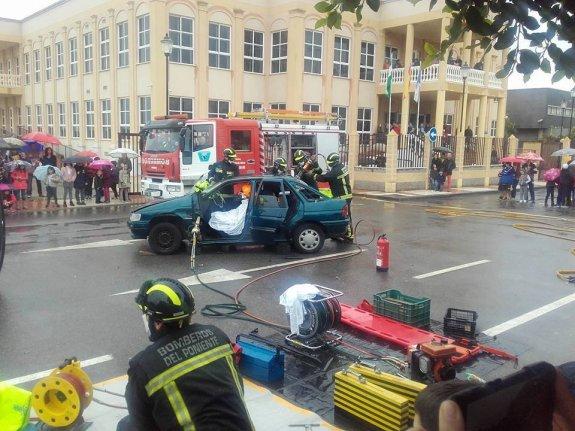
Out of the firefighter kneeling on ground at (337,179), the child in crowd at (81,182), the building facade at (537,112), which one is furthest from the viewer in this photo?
the building facade at (537,112)

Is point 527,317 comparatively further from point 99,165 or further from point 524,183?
point 524,183

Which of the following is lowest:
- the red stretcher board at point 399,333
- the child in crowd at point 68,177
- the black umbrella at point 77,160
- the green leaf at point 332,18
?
the red stretcher board at point 399,333

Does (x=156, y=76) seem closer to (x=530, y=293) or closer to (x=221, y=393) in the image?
(x=530, y=293)

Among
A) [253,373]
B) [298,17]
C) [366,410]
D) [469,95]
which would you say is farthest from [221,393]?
[469,95]

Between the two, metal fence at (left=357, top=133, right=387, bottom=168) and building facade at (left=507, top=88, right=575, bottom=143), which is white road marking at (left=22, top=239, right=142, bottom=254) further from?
building facade at (left=507, top=88, right=575, bottom=143)

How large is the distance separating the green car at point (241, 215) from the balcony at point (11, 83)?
3637cm

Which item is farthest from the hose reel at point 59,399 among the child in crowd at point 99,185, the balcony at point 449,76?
the balcony at point 449,76

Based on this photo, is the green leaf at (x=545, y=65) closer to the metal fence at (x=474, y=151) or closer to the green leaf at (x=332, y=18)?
the green leaf at (x=332, y=18)

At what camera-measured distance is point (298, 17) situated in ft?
95.2

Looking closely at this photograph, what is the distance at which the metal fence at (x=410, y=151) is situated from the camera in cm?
2592

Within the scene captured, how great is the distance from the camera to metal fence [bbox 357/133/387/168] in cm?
2609

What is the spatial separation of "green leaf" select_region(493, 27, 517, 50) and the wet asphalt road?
3.87 m

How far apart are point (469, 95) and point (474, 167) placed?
6.28 metres

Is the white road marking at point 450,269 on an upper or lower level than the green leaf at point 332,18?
lower
